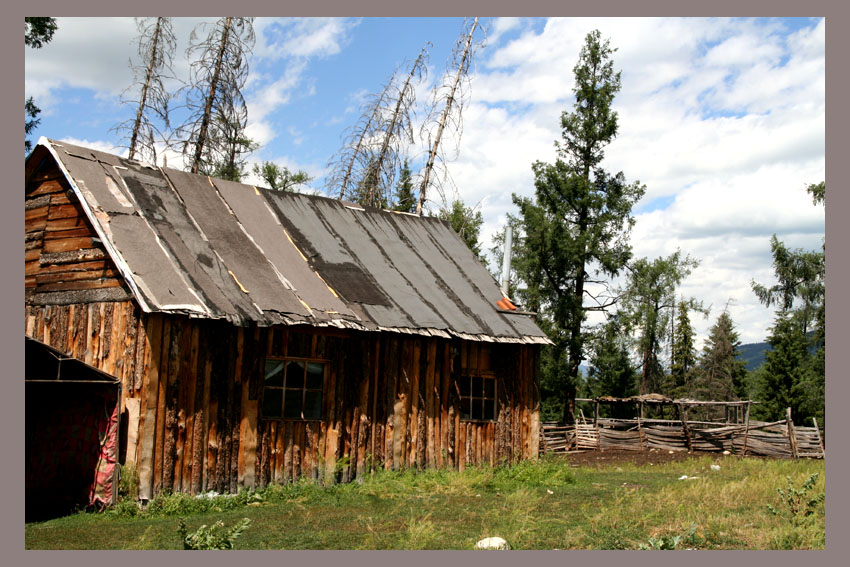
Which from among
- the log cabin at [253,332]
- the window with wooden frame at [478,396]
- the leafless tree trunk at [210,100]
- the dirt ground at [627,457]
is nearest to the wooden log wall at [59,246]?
the log cabin at [253,332]

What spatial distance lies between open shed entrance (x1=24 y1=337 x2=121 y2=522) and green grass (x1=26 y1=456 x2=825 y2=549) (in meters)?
0.63

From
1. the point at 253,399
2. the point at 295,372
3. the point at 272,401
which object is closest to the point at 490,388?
the point at 295,372

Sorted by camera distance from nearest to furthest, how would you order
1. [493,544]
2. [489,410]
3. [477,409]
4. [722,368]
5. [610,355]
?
1. [493,544]
2. [477,409]
3. [489,410]
4. [610,355]
5. [722,368]

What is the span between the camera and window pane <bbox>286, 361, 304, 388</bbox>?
1400cm

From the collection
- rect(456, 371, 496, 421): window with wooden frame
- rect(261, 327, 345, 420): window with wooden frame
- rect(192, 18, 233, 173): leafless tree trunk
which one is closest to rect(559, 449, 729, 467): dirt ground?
rect(456, 371, 496, 421): window with wooden frame

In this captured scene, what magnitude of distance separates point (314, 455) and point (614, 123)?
24797 millimetres

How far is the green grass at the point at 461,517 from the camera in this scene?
9.34m

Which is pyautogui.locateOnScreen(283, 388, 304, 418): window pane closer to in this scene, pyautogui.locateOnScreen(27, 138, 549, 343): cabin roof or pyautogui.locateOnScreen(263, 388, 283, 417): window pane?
pyautogui.locateOnScreen(263, 388, 283, 417): window pane

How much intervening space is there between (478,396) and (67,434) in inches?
330

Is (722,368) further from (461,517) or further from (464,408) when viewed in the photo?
(461,517)

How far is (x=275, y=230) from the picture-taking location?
16.2 m

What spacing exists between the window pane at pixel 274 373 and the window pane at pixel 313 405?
0.65 meters

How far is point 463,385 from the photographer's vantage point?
1725 cm

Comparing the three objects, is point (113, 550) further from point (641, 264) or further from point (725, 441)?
point (641, 264)
